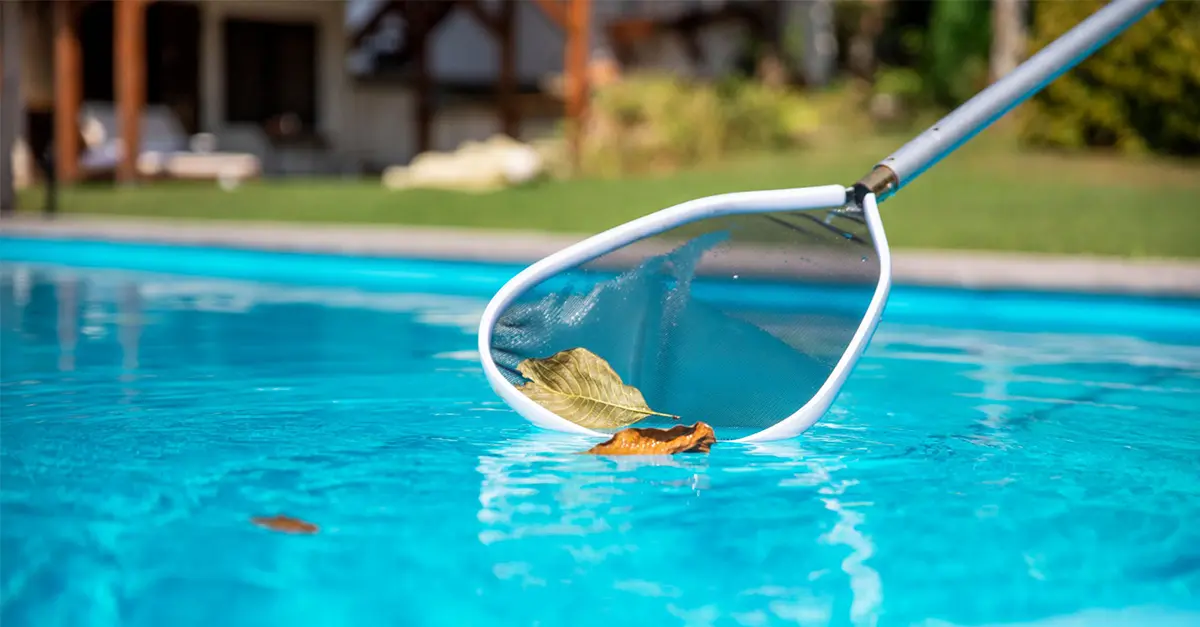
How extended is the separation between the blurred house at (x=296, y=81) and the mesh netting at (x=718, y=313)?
49.0 feet

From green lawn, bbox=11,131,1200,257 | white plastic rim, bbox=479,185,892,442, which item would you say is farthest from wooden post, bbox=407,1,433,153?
white plastic rim, bbox=479,185,892,442

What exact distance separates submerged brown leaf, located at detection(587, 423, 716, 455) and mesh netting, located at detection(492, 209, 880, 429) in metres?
0.14

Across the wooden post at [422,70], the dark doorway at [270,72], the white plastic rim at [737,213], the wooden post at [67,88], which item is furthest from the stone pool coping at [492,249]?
the wooden post at [422,70]

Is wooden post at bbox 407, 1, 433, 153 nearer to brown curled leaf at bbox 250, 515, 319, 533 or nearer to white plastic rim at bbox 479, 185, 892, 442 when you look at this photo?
white plastic rim at bbox 479, 185, 892, 442

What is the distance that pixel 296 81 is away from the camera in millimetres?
21781

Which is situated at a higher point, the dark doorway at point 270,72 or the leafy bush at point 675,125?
the dark doorway at point 270,72

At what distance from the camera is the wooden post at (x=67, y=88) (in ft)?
57.3

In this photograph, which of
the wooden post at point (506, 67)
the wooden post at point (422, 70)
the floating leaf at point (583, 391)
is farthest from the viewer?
the wooden post at point (422, 70)

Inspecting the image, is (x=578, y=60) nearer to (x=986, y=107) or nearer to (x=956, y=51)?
(x=956, y=51)

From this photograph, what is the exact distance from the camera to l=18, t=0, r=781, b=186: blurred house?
63.2 ft

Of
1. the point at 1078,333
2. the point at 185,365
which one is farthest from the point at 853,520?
the point at 1078,333

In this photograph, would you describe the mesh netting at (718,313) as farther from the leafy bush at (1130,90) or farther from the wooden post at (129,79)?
the wooden post at (129,79)

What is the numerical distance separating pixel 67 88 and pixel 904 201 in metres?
10.5

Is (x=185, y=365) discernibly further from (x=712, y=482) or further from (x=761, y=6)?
(x=761, y=6)
